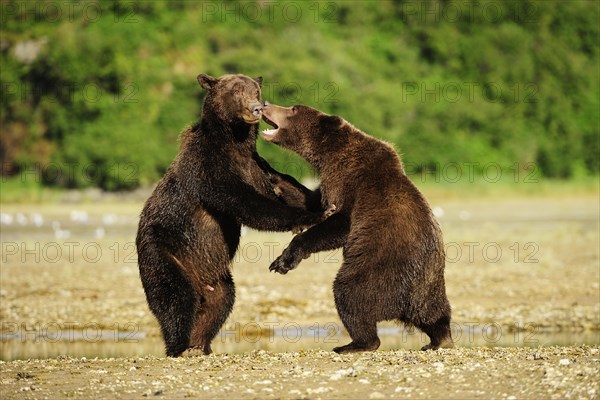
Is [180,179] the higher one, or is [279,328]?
[180,179]

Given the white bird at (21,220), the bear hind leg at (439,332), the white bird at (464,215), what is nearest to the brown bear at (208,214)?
the bear hind leg at (439,332)

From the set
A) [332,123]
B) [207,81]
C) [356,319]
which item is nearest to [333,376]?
[356,319]

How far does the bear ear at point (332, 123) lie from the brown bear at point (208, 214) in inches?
21.7

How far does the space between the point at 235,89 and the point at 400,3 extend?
36.6 meters

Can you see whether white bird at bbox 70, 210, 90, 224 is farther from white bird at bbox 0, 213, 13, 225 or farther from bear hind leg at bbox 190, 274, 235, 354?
bear hind leg at bbox 190, 274, 235, 354

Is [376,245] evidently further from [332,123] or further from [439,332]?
[332,123]

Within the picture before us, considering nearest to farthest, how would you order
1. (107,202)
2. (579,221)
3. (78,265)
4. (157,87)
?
(78,265)
(579,221)
(107,202)
(157,87)

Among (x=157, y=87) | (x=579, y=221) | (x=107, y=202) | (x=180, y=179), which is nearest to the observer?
(x=180, y=179)

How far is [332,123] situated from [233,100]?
32.8 inches

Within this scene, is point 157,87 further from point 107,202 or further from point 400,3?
point 400,3

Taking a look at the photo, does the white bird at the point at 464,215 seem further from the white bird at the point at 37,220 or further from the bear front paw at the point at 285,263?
the bear front paw at the point at 285,263

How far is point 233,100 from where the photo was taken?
29.0ft

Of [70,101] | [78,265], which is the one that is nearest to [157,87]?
[70,101]

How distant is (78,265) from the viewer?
738 inches
